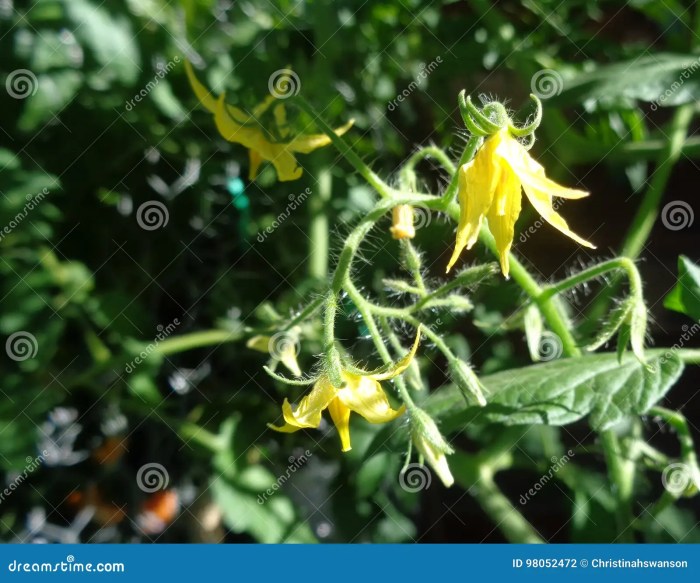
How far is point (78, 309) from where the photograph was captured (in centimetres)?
142

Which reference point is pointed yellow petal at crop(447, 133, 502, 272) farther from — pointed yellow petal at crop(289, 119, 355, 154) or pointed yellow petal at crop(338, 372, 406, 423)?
pointed yellow petal at crop(289, 119, 355, 154)

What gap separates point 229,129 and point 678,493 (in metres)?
0.78

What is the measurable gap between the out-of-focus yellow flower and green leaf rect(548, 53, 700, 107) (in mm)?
313

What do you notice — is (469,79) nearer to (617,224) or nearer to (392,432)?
(617,224)

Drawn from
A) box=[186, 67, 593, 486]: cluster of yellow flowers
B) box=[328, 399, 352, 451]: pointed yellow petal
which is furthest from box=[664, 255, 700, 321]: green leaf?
box=[328, 399, 352, 451]: pointed yellow petal

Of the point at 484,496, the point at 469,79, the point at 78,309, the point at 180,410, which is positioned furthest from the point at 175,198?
the point at 484,496

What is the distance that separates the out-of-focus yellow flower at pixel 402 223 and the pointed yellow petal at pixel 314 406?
21cm

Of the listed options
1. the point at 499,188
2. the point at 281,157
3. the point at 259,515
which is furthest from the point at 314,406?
the point at 259,515

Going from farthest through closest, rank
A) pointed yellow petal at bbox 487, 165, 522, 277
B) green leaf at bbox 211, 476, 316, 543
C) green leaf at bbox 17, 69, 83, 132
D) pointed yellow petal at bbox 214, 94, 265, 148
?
green leaf at bbox 211, 476, 316, 543
green leaf at bbox 17, 69, 83, 132
pointed yellow petal at bbox 214, 94, 265, 148
pointed yellow petal at bbox 487, 165, 522, 277

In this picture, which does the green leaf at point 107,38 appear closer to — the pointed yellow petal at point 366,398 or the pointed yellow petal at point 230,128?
the pointed yellow petal at point 230,128

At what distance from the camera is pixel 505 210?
73cm

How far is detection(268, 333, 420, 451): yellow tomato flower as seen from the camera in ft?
2.56

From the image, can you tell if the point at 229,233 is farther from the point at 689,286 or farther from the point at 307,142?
the point at 689,286

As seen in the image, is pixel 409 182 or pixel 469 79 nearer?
pixel 409 182
